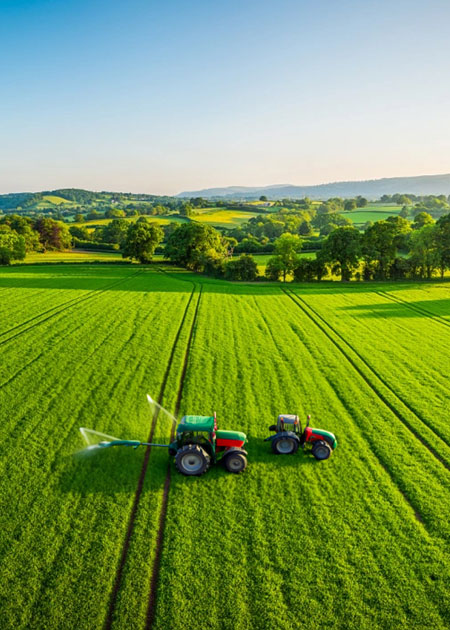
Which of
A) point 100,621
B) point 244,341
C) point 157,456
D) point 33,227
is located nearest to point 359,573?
point 100,621

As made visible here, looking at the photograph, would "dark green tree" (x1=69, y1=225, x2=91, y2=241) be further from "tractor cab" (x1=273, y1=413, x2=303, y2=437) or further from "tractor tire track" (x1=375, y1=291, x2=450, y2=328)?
"tractor cab" (x1=273, y1=413, x2=303, y2=437)

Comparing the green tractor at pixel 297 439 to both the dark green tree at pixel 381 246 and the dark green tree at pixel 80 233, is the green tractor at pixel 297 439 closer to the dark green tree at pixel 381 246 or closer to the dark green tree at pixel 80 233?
the dark green tree at pixel 381 246

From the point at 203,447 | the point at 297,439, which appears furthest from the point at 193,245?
the point at 203,447

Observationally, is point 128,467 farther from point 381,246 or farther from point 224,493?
point 381,246

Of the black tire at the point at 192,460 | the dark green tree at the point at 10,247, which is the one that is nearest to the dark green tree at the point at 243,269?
the dark green tree at the point at 10,247

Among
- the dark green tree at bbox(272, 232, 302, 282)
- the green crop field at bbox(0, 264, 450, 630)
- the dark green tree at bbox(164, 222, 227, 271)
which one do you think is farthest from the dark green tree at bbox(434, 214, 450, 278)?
the dark green tree at bbox(164, 222, 227, 271)

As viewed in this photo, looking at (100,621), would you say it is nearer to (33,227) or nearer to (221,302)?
(221,302)

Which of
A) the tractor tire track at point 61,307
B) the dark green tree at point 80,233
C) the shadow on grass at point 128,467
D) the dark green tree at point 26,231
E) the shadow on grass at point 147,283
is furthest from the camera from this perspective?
the dark green tree at point 80,233
